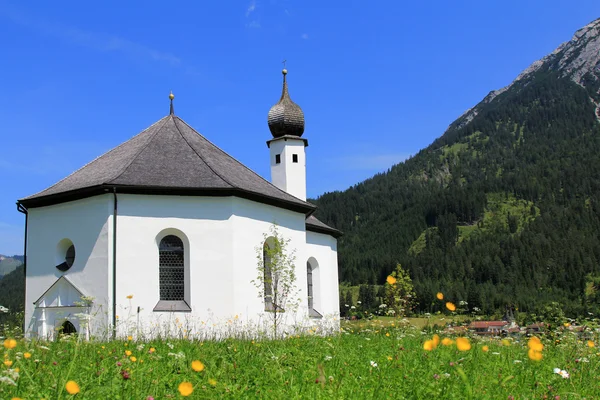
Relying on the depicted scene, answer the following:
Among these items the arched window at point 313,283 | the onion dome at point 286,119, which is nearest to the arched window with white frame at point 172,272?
the arched window at point 313,283

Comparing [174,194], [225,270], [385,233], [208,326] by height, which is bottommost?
[208,326]

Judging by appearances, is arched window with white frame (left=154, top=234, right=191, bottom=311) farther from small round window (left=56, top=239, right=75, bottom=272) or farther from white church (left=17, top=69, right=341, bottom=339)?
small round window (left=56, top=239, right=75, bottom=272)

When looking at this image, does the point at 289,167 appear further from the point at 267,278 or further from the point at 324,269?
the point at 267,278

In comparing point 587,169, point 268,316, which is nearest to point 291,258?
point 268,316

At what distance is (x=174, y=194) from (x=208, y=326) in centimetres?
402

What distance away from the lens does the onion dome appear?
26938mm

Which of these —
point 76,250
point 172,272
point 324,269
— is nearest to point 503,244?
point 324,269

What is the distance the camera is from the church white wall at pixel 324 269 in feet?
82.6

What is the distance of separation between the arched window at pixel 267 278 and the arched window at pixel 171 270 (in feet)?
8.44

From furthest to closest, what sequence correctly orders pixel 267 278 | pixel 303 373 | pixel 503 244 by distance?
1. pixel 503 244
2. pixel 267 278
3. pixel 303 373

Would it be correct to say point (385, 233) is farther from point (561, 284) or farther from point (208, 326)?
point (208, 326)

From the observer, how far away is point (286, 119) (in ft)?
88.2

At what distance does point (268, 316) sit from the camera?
18719 millimetres

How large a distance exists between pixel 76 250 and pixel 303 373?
13.6 metres
